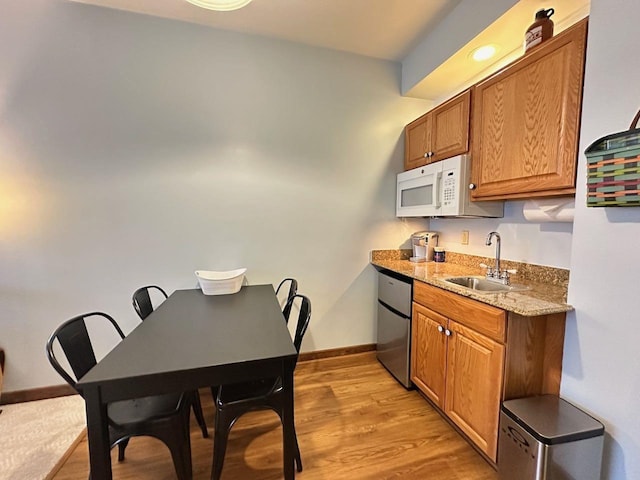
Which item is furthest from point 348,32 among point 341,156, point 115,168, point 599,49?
point 115,168

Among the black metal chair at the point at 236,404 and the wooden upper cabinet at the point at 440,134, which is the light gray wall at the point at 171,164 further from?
the black metal chair at the point at 236,404

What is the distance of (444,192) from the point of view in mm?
2053

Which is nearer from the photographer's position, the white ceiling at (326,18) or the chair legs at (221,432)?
the chair legs at (221,432)

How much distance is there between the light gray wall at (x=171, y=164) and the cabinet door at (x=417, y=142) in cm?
15

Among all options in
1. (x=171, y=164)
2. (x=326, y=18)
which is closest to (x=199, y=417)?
(x=171, y=164)

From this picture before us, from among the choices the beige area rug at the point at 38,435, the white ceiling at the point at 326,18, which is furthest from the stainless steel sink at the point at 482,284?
the beige area rug at the point at 38,435

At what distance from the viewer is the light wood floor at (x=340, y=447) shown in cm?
148

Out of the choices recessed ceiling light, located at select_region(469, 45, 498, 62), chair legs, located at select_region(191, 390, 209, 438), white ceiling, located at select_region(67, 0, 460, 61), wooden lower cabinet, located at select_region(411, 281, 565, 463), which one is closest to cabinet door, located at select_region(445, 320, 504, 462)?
wooden lower cabinet, located at select_region(411, 281, 565, 463)

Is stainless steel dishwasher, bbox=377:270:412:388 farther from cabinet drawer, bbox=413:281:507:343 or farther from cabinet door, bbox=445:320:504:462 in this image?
cabinet door, bbox=445:320:504:462

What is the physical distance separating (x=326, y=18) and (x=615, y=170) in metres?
2.02

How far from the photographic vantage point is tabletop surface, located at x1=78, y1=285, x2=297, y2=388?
102 cm

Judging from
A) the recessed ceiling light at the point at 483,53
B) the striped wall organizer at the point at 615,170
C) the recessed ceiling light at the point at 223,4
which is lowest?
the striped wall organizer at the point at 615,170

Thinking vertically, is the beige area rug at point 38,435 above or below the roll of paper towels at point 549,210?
below

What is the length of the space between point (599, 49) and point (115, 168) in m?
2.88
